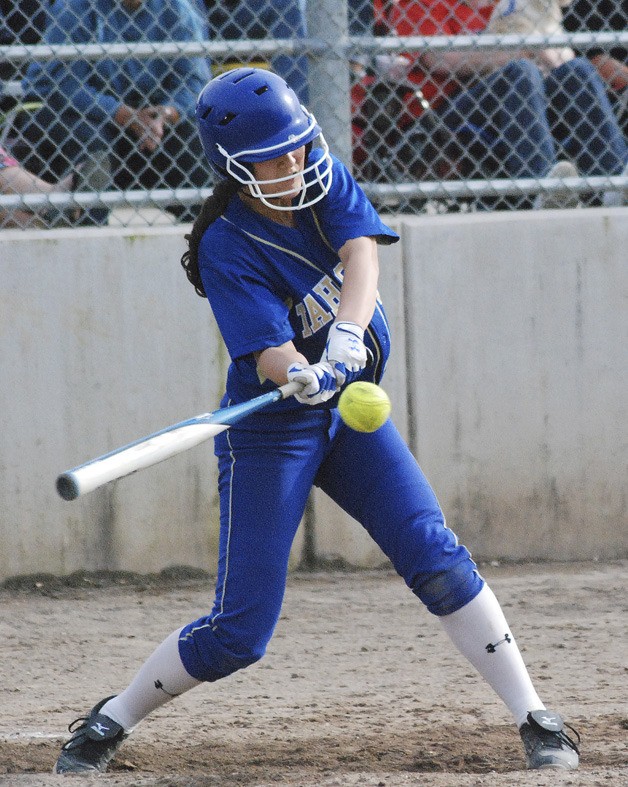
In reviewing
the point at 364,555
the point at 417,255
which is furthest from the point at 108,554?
the point at 417,255

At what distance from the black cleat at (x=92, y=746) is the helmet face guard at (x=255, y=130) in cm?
142

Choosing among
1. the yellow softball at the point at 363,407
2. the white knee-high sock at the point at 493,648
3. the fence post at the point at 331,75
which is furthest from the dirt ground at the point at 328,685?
the fence post at the point at 331,75

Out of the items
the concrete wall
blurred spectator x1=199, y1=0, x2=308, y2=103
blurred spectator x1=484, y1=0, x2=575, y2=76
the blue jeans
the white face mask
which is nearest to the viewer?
the white face mask

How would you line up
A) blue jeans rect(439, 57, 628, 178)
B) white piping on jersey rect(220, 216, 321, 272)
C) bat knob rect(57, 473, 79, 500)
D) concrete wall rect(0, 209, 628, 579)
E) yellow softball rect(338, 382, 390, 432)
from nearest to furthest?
bat knob rect(57, 473, 79, 500) < yellow softball rect(338, 382, 390, 432) < white piping on jersey rect(220, 216, 321, 272) < concrete wall rect(0, 209, 628, 579) < blue jeans rect(439, 57, 628, 178)

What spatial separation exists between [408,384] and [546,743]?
7.77 feet

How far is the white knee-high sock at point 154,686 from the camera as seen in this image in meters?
3.15

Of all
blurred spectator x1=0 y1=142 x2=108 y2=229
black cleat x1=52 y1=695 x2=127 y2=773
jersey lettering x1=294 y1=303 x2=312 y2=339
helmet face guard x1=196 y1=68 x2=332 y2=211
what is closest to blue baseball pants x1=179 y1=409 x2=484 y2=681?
jersey lettering x1=294 y1=303 x2=312 y2=339

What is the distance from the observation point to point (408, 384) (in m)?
5.23

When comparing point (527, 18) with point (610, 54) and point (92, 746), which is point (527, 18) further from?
point (92, 746)

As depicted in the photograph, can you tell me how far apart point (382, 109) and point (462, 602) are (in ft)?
9.57

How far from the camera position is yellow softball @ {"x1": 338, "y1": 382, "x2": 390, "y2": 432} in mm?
2850

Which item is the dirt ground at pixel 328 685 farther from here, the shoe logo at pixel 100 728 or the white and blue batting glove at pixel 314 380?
the white and blue batting glove at pixel 314 380

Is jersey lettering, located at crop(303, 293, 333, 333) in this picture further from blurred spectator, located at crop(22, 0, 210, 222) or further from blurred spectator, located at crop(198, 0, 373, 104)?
blurred spectator, located at crop(198, 0, 373, 104)

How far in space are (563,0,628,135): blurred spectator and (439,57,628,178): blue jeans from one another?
12 centimetres
